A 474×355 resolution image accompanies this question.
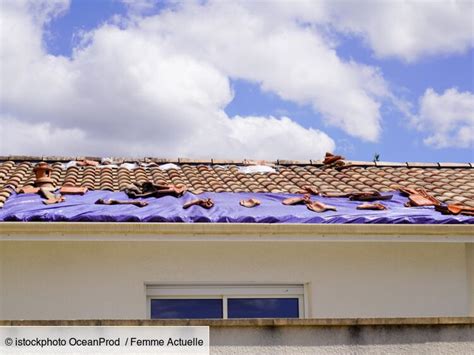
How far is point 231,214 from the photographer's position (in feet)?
29.8

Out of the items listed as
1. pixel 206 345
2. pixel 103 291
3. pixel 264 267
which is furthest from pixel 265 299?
pixel 206 345

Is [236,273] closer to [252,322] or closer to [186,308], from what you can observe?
Result: [186,308]

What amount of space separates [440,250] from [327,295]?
151cm

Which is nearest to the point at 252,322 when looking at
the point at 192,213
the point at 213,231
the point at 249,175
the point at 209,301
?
the point at 213,231

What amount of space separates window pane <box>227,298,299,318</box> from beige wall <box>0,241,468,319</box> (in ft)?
0.86

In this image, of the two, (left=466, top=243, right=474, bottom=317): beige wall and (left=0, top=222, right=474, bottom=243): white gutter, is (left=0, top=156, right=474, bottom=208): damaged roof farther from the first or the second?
(left=0, top=222, right=474, bottom=243): white gutter

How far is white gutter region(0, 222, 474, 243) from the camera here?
857 cm

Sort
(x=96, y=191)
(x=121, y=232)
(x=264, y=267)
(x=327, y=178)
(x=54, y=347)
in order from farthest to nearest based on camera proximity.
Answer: (x=327, y=178) < (x=96, y=191) < (x=264, y=267) < (x=121, y=232) < (x=54, y=347)

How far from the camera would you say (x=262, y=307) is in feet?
30.9

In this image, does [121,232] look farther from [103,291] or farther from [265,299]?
[265,299]

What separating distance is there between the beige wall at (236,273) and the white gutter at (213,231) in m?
0.47

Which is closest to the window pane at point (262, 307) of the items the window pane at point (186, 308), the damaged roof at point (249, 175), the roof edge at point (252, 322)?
the window pane at point (186, 308)

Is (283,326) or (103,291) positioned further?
(103,291)

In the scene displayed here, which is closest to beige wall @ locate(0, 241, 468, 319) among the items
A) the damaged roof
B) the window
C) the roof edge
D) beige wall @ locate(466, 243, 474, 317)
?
beige wall @ locate(466, 243, 474, 317)
